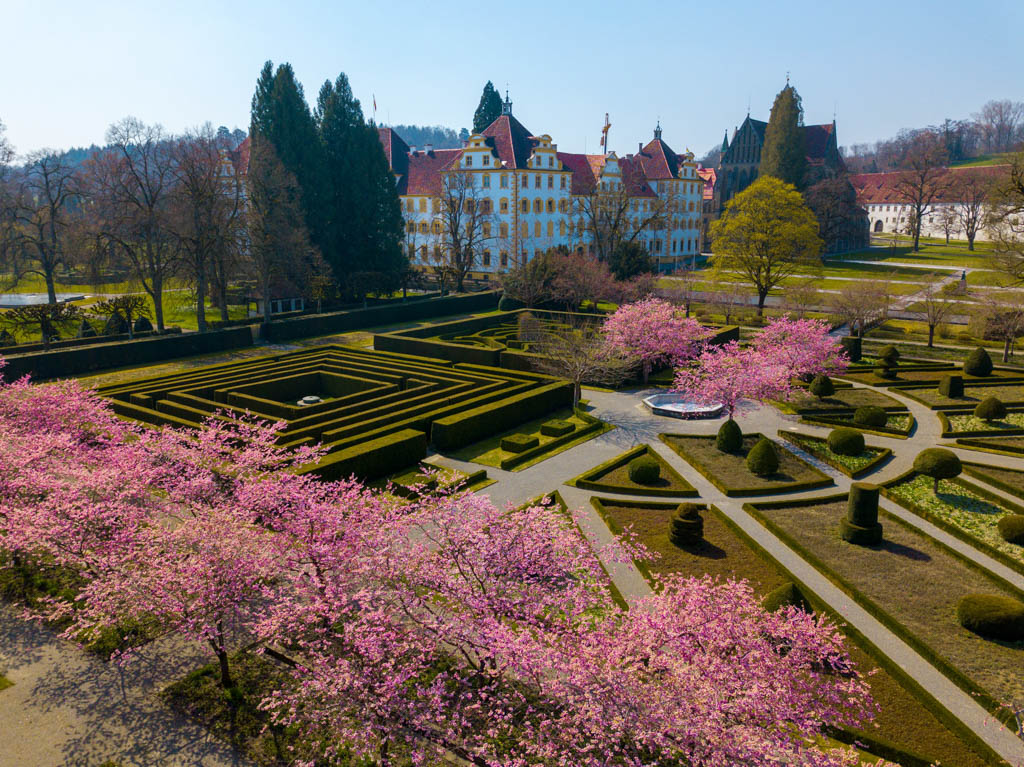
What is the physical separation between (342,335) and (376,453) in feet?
96.7

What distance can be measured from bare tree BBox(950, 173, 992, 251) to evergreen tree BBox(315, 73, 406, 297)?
84981 mm

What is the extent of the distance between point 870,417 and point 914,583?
13753mm

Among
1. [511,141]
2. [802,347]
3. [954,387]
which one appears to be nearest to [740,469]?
[802,347]

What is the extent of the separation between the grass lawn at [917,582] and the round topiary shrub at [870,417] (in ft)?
29.5

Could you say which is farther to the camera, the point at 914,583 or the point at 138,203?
the point at 138,203

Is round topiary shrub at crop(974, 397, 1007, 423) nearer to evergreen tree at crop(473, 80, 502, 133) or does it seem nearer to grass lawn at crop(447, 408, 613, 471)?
grass lawn at crop(447, 408, 613, 471)

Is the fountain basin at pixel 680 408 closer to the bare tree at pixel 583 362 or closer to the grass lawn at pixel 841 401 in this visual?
the bare tree at pixel 583 362

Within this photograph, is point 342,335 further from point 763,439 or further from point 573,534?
point 573,534

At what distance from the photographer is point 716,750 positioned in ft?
30.4

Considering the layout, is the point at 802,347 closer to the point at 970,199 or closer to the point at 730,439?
the point at 730,439

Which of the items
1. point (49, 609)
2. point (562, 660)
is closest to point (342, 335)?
point (49, 609)

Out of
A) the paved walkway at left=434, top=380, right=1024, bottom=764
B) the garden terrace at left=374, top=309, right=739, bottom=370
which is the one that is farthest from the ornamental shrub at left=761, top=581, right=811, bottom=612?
the garden terrace at left=374, top=309, right=739, bottom=370

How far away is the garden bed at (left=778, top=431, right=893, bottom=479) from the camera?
25.2 meters

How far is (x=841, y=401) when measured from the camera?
33750 mm
